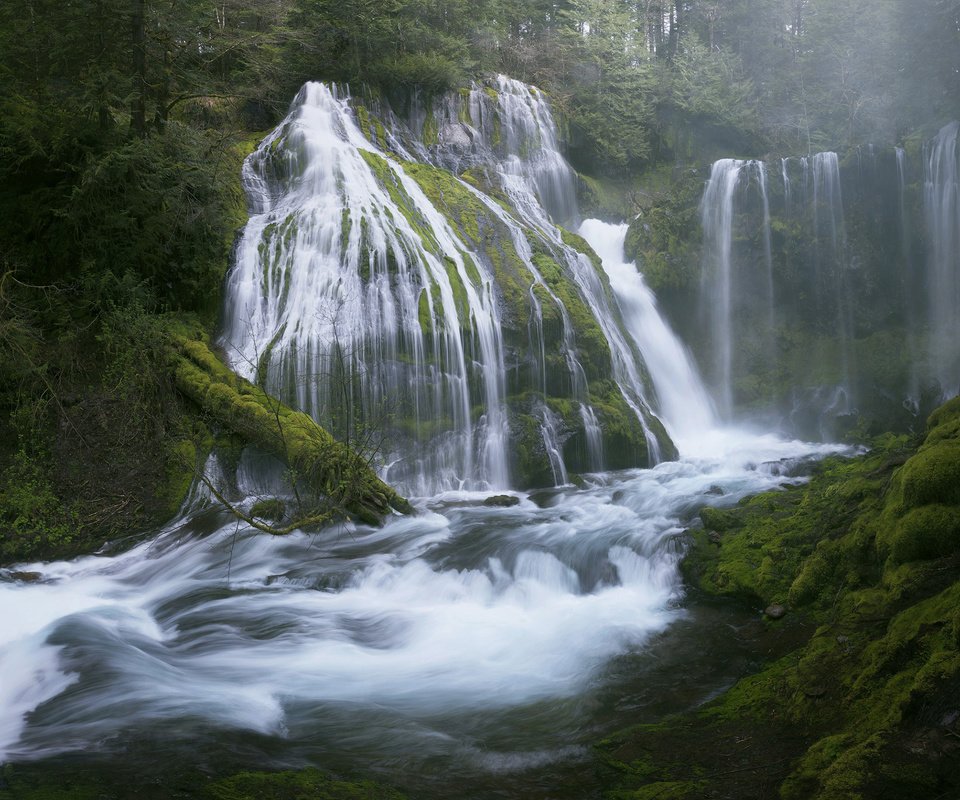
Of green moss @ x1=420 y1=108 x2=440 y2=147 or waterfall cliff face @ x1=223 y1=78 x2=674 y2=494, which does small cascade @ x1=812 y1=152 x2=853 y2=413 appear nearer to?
waterfall cliff face @ x1=223 y1=78 x2=674 y2=494

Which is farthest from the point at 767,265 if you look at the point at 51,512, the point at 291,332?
the point at 51,512

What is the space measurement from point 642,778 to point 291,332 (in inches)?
323

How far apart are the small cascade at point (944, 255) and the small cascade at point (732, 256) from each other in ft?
10.2

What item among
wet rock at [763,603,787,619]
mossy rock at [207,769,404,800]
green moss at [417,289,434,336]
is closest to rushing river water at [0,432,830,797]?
mossy rock at [207,769,404,800]

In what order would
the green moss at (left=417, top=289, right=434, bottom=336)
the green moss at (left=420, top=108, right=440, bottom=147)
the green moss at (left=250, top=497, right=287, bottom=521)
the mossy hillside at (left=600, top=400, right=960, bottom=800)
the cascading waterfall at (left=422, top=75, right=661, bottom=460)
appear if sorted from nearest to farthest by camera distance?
1. the mossy hillside at (left=600, top=400, right=960, bottom=800)
2. the green moss at (left=250, top=497, right=287, bottom=521)
3. the green moss at (left=417, top=289, right=434, bottom=336)
4. the cascading waterfall at (left=422, top=75, right=661, bottom=460)
5. the green moss at (left=420, top=108, right=440, bottom=147)

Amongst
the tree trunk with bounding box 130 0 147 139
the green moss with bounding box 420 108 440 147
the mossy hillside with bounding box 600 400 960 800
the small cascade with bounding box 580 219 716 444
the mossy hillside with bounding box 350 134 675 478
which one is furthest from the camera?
the green moss with bounding box 420 108 440 147

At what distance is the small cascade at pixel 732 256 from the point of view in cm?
1656

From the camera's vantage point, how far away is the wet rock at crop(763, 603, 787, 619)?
5.83 m

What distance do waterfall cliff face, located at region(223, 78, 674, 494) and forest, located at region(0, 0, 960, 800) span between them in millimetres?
66

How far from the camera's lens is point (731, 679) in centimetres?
520

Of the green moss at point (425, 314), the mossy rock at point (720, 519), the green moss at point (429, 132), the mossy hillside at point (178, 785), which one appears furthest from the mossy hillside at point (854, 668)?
the green moss at point (429, 132)


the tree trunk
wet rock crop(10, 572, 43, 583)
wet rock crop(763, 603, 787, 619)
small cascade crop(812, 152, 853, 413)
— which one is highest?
the tree trunk

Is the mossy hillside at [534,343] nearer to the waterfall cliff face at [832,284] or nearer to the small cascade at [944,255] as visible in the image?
the waterfall cliff face at [832,284]

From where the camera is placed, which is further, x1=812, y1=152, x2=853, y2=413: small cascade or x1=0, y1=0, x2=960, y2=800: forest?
x1=812, y1=152, x2=853, y2=413: small cascade
